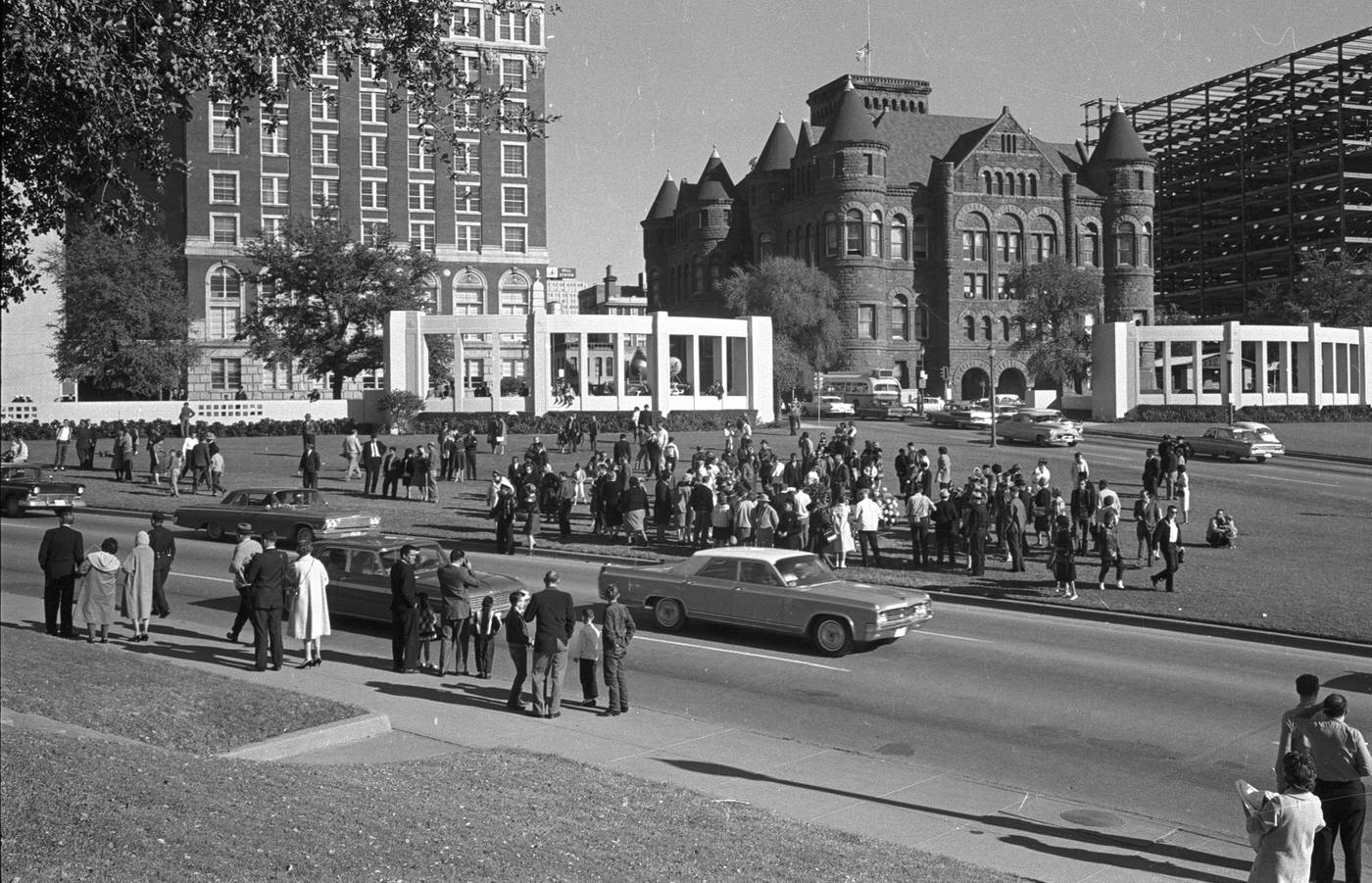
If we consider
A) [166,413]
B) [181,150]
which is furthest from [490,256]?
[166,413]

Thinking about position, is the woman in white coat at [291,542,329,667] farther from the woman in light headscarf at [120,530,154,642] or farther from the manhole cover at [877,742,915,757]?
the manhole cover at [877,742,915,757]

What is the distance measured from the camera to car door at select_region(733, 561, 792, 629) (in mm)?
17438

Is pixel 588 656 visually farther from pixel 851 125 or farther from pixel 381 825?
pixel 851 125

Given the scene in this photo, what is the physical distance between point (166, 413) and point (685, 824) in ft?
183

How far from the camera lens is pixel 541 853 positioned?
8.30m

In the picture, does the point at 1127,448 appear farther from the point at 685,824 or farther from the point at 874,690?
the point at 685,824

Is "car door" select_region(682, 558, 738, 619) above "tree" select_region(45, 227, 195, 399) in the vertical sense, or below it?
below

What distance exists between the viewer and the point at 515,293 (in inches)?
3403

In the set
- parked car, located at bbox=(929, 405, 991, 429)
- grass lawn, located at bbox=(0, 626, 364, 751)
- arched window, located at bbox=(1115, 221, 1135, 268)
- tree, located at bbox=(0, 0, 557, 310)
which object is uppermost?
arched window, located at bbox=(1115, 221, 1135, 268)

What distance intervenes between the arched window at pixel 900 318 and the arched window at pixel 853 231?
209 inches

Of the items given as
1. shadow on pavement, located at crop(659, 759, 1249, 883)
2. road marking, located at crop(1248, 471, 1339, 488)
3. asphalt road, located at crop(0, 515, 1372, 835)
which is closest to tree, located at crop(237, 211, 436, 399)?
road marking, located at crop(1248, 471, 1339, 488)

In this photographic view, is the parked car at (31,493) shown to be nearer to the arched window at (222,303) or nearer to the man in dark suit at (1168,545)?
the man in dark suit at (1168,545)

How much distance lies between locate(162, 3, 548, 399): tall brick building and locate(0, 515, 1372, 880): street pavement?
6477 centimetres

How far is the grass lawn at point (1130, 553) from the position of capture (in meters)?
19.9
